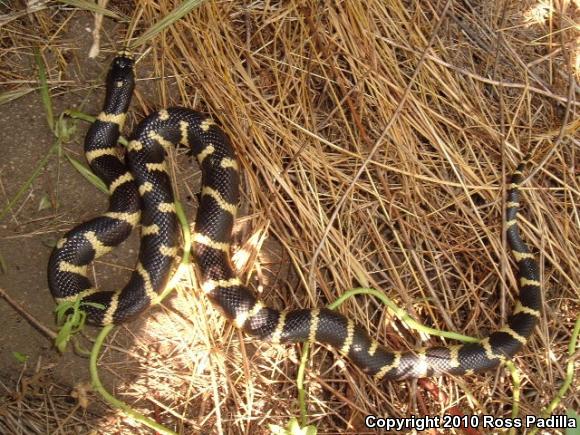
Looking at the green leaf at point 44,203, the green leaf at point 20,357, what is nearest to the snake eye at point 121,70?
the green leaf at point 44,203

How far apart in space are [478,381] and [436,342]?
1.38 feet

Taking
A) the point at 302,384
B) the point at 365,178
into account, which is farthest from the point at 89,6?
the point at 302,384

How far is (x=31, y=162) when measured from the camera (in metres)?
4.20

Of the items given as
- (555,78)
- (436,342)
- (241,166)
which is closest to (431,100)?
(555,78)

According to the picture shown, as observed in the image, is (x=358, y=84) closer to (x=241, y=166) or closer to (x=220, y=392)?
(x=241, y=166)

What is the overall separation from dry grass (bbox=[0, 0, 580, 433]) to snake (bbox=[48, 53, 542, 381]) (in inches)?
5.4

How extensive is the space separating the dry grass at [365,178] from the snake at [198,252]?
5.4 inches

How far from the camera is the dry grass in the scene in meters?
3.94

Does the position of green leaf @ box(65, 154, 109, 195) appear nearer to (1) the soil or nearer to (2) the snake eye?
(1) the soil

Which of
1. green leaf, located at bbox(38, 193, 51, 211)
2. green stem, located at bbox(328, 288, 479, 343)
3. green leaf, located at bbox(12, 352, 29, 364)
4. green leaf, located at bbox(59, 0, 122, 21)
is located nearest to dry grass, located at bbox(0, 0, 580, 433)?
green stem, located at bbox(328, 288, 479, 343)

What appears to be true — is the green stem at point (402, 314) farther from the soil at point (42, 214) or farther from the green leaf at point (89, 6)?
the green leaf at point (89, 6)

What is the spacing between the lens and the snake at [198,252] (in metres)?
3.88

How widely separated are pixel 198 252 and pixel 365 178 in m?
1.48

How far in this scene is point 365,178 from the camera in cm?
427
